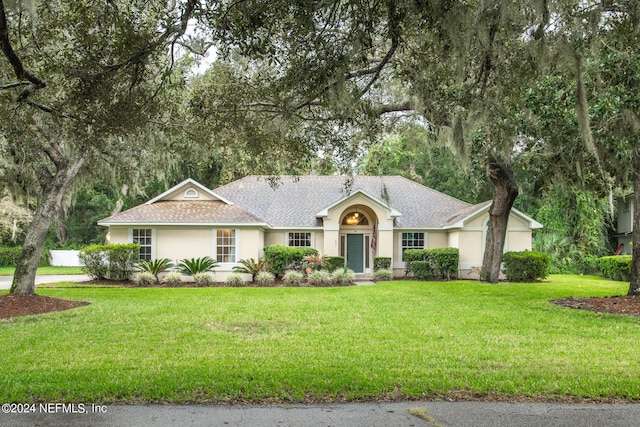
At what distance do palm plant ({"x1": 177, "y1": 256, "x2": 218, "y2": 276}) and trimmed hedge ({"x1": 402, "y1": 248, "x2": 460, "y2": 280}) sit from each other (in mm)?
8013

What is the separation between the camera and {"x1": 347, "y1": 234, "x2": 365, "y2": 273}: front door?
21656 mm

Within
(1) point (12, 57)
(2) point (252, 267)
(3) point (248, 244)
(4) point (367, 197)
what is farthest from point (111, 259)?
(1) point (12, 57)

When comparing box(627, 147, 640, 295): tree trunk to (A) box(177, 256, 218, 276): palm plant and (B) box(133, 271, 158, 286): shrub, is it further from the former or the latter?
(B) box(133, 271, 158, 286): shrub

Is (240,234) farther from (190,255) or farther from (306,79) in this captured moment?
(306,79)

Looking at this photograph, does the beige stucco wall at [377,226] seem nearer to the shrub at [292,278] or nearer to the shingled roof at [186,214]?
the shrub at [292,278]

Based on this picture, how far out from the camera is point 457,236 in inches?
795

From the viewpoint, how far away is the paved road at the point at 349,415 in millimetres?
4258

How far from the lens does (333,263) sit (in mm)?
19062

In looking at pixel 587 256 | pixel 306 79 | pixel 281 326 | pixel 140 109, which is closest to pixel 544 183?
pixel 281 326

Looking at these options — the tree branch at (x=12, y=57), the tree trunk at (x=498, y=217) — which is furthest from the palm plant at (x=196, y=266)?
the tree branch at (x=12, y=57)

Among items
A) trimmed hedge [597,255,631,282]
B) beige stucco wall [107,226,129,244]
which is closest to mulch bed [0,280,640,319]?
beige stucco wall [107,226,129,244]

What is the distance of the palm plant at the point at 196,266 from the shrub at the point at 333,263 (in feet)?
14.1

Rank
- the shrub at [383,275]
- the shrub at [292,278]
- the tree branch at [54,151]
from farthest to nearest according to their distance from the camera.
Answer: the shrub at [383,275]
the shrub at [292,278]
the tree branch at [54,151]

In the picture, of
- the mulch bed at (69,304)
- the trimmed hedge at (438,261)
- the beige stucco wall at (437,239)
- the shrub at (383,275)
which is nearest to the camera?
the mulch bed at (69,304)
